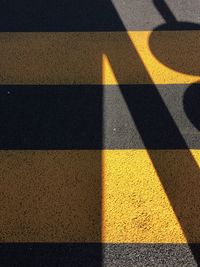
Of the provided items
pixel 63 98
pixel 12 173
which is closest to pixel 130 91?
pixel 63 98

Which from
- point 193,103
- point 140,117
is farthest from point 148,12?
point 140,117

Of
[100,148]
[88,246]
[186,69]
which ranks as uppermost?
[186,69]

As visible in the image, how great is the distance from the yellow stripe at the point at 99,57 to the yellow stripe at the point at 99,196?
111 cm

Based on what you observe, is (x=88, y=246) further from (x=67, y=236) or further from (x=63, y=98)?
(x=63, y=98)

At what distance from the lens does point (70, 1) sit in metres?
5.60

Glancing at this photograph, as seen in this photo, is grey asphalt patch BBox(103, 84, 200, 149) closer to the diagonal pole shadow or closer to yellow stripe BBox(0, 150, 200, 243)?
the diagonal pole shadow

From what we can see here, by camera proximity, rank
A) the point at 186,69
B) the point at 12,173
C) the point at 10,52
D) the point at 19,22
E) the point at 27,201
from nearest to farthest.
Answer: the point at 27,201
the point at 12,173
the point at 186,69
the point at 10,52
the point at 19,22

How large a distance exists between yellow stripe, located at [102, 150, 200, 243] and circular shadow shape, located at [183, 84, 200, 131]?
0.43 metres

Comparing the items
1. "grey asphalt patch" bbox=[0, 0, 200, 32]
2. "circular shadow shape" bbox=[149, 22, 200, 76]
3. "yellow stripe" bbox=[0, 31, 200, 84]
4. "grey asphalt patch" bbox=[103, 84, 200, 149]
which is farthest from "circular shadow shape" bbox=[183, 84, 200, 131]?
"grey asphalt patch" bbox=[0, 0, 200, 32]

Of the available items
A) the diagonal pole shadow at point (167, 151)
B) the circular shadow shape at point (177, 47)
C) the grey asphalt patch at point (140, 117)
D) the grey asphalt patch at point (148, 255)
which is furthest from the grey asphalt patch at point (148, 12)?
the grey asphalt patch at point (148, 255)

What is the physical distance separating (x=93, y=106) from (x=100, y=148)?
0.59m

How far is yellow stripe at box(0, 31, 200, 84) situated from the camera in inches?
172

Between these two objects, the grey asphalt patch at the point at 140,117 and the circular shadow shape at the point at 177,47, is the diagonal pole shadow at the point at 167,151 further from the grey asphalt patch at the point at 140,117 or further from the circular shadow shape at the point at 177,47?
the circular shadow shape at the point at 177,47

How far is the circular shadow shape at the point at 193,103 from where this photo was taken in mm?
3850
